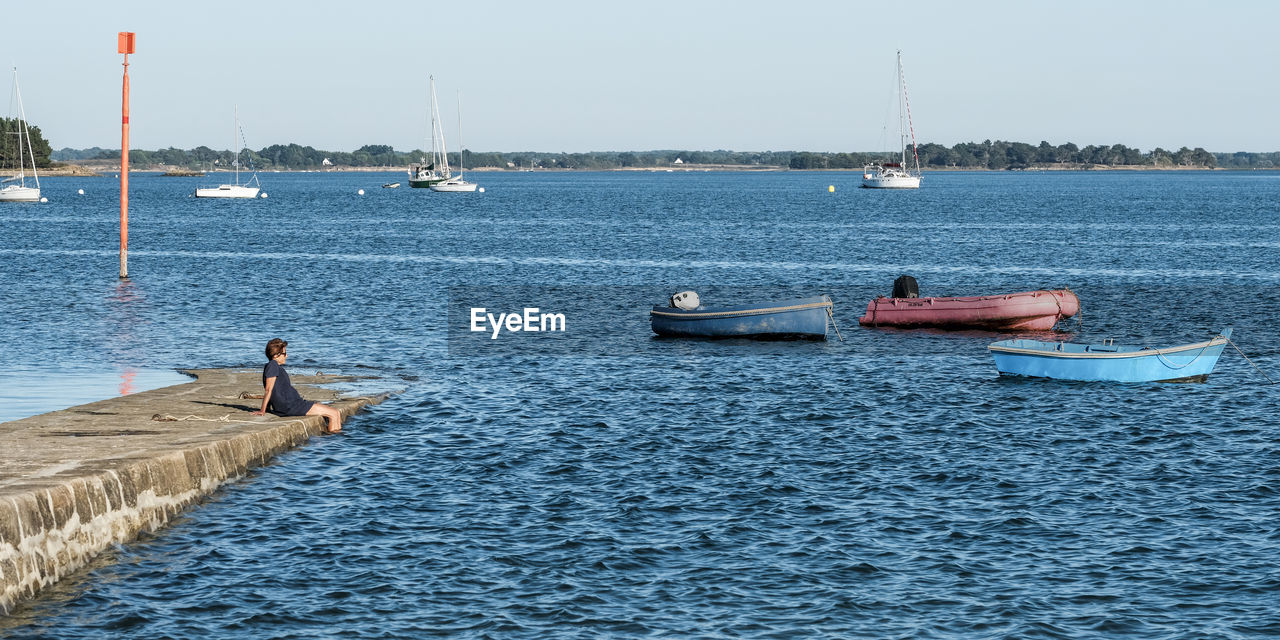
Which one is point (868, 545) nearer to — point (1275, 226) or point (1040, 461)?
point (1040, 461)

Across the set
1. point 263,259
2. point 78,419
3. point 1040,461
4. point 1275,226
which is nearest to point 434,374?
point 78,419

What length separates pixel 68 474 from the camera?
1728 cm

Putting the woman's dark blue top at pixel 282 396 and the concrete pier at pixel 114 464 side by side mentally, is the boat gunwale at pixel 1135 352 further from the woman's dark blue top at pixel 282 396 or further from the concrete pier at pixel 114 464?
the woman's dark blue top at pixel 282 396

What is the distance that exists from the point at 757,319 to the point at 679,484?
20340 millimetres

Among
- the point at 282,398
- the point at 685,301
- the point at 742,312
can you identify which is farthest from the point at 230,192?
the point at 282,398

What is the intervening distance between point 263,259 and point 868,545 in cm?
6245

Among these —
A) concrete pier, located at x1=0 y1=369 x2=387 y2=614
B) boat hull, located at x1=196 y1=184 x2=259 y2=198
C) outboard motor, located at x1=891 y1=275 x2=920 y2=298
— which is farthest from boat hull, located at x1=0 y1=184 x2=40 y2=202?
concrete pier, located at x1=0 y1=369 x2=387 y2=614

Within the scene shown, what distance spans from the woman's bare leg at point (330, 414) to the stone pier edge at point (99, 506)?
2264mm

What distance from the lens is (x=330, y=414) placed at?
2512cm

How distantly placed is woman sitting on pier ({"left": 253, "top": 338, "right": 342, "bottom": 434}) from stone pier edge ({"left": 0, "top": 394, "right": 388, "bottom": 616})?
59.2 inches

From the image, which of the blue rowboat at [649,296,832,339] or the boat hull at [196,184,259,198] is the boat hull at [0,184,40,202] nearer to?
the boat hull at [196,184,259,198]

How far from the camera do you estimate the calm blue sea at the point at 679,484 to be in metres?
15.6

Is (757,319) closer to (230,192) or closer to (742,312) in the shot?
(742,312)

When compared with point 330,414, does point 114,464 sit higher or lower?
higher
